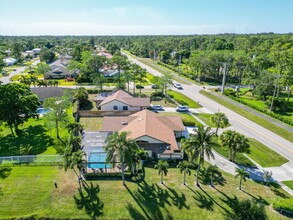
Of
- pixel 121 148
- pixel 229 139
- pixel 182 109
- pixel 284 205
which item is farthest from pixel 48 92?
pixel 284 205

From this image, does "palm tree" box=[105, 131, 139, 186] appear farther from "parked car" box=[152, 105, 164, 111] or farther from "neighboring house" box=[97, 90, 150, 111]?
"parked car" box=[152, 105, 164, 111]

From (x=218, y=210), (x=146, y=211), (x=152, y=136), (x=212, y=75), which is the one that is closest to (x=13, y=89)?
(x=152, y=136)

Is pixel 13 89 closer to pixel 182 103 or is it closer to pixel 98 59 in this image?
pixel 182 103

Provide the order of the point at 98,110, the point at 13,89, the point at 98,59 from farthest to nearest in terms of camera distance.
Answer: the point at 98,59 → the point at 98,110 → the point at 13,89

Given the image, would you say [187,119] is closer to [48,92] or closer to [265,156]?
[265,156]

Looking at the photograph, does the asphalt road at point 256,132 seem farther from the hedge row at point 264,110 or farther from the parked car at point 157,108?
the parked car at point 157,108

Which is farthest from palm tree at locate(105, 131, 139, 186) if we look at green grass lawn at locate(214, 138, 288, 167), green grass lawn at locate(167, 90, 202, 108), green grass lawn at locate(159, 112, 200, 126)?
green grass lawn at locate(167, 90, 202, 108)

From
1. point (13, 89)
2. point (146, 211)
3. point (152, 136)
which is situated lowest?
point (146, 211)
